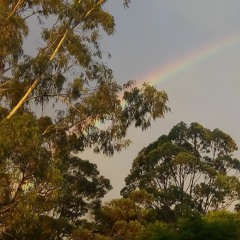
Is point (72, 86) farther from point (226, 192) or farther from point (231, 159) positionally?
point (231, 159)

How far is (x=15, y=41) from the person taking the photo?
16.5 metres

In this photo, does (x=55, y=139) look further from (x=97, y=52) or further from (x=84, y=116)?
(x=97, y=52)

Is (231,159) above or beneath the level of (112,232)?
above

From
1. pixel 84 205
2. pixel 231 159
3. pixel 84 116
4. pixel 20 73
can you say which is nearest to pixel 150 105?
pixel 84 116

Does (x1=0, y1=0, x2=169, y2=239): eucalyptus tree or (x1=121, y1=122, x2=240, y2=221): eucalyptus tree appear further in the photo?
(x1=121, y1=122, x2=240, y2=221): eucalyptus tree

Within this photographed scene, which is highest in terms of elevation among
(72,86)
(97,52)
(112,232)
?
(97,52)

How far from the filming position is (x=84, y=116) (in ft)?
56.0

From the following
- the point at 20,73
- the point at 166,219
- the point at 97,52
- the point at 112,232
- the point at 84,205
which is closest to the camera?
Result: the point at 20,73

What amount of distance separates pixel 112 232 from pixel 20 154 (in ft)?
28.9

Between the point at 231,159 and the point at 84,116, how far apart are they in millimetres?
18269

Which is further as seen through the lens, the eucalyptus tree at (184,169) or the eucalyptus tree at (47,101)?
the eucalyptus tree at (184,169)

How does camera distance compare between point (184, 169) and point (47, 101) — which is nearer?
point (47, 101)

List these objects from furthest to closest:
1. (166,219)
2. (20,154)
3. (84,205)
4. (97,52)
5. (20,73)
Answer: (166,219) < (84,205) < (97,52) < (20,73) < (20,154)

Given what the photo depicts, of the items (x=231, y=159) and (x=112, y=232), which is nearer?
(x=112, y=232)
